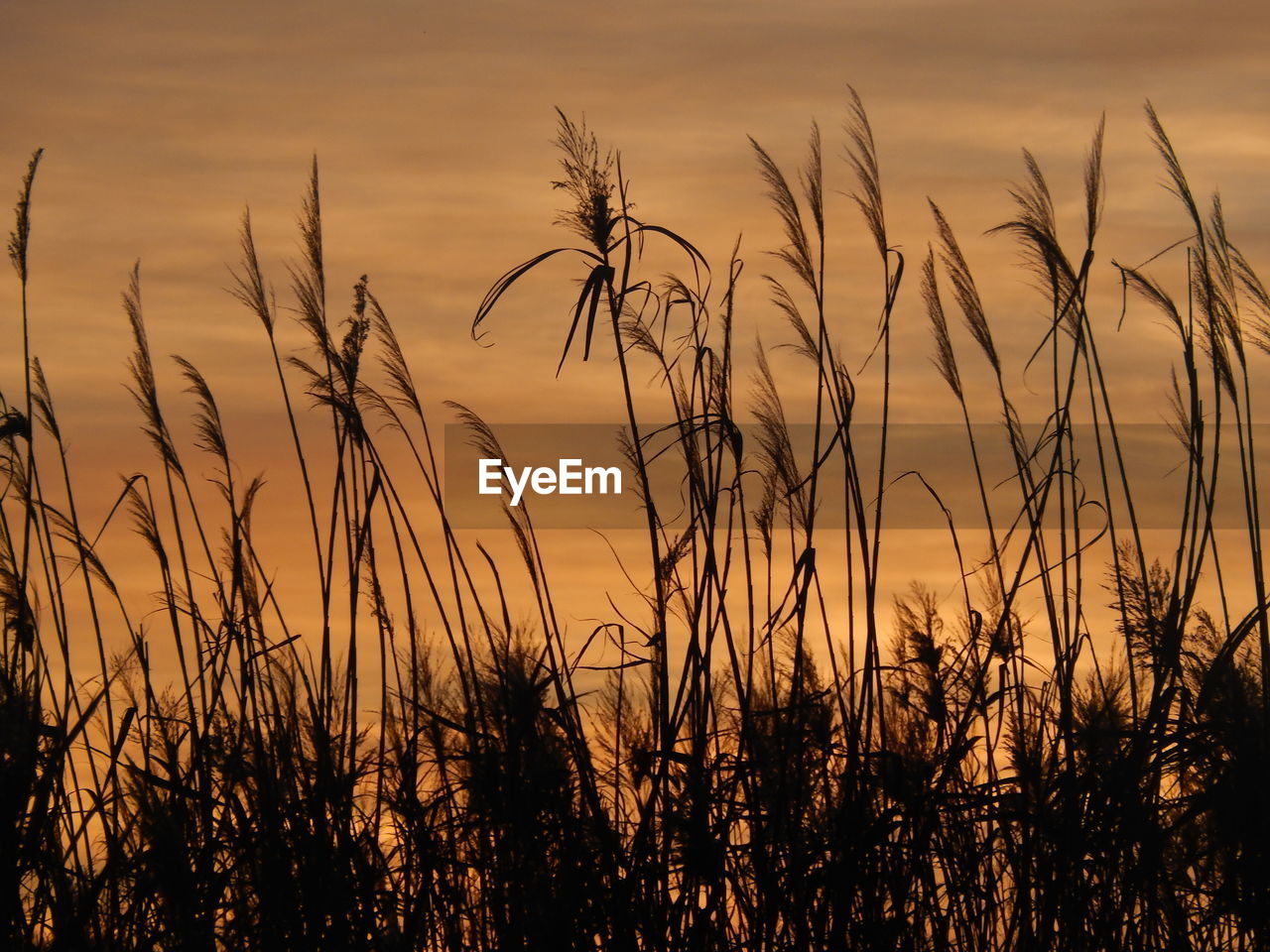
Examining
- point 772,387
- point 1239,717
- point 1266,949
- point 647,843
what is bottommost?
point 1266,949

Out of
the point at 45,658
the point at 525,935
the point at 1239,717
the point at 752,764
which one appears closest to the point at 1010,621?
the point at 1239,717

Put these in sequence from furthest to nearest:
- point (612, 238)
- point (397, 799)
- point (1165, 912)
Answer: point (397, 799) < point (1165, 912) < point (612, 238)

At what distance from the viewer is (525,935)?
2.22 meters

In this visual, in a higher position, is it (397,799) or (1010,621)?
(1010,621)

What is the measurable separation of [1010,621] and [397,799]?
1276 mm

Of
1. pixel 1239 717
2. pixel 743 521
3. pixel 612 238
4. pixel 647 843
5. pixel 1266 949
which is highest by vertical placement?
pixel 612 238

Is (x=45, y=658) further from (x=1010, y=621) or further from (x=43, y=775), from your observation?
(x=1010, y=621)

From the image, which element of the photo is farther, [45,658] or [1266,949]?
[45,658]

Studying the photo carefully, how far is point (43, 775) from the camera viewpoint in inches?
91.9

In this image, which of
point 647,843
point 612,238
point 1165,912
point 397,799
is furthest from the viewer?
point 397,799

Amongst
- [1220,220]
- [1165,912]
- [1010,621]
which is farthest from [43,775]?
[1220,220]

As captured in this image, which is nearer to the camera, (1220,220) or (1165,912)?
(1165,912)

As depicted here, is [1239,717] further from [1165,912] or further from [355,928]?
[355,928]

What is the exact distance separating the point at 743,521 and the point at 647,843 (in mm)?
609
